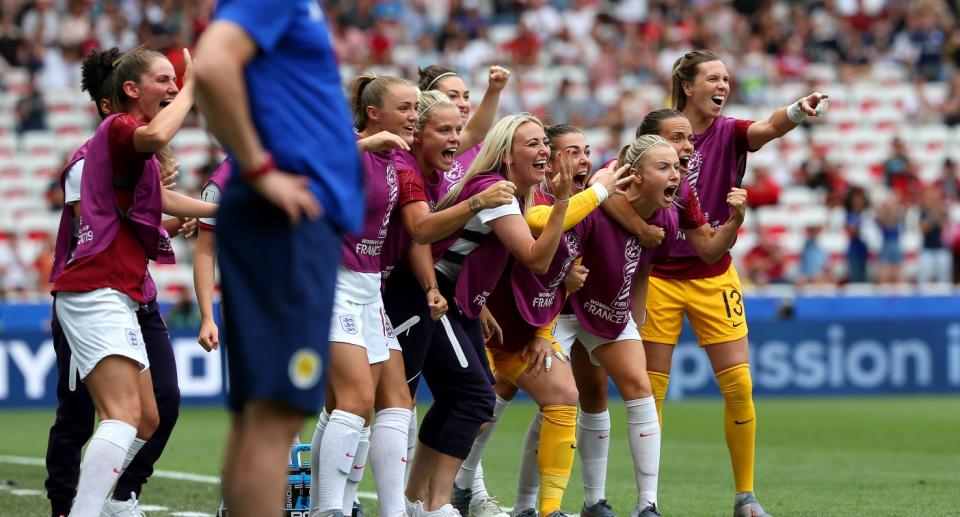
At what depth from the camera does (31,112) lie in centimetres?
2214

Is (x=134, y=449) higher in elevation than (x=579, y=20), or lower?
lower

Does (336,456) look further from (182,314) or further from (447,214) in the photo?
(182,314)

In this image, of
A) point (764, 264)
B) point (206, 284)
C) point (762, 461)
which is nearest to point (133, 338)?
point (206, 284)

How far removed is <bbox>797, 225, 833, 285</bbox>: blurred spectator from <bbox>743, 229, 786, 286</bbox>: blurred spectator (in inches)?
13.2

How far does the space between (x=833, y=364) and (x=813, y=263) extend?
2519 millimetres

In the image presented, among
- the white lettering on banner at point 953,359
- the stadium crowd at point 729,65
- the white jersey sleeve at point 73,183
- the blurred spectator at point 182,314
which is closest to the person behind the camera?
the white jersey sleeve at point 73,183

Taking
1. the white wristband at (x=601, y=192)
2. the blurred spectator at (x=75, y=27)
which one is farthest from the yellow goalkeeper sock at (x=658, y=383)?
the blurred spectator at (x=75, y=27)

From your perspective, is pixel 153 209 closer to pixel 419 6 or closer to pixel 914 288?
pixel 914 288

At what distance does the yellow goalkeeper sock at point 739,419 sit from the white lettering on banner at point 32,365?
35.0 ft

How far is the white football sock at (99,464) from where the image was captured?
602 centimetres

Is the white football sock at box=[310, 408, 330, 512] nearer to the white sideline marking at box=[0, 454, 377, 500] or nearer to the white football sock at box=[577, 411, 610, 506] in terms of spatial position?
the white football sock at box=[577, 411, 610, 506]

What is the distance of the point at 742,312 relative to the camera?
8.35m

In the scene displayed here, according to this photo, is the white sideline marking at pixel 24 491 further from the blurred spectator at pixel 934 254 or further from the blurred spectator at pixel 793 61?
the blurred spectator at pixel 793 61

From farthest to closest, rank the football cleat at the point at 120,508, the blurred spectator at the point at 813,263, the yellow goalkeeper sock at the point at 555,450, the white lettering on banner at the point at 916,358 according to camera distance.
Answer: the blurred spectator at the point at 813,263
the white lettering on banner at the point at 916,358
the yellow goalkeeper sock at the point at 555,450
the football cleat at the point at 120,508
